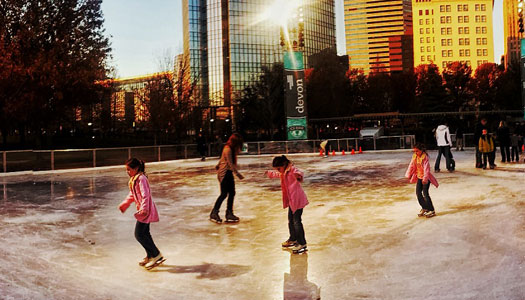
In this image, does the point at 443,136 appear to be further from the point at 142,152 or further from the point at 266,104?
the point at 266,104

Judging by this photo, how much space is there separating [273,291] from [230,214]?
12.9 feet

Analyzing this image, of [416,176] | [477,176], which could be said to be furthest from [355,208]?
[477,176]

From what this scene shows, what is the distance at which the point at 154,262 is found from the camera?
5.82 meters

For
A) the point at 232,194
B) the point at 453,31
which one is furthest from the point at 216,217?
the point at 453,31

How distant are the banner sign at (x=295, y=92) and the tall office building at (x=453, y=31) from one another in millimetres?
122263

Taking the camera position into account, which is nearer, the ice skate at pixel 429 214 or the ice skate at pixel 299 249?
the ice skate at pixel 299 249

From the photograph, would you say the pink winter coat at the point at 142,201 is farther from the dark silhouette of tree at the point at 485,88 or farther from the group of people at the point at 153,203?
the dark silhouette of tree at the point at 485,88

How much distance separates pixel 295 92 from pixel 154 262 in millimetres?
26522

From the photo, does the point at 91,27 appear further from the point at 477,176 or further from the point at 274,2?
the point at 274,2

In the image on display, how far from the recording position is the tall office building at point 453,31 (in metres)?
140

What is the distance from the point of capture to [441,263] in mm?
5562

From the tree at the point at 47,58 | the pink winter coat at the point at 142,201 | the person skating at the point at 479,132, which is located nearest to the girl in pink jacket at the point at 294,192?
the pink winter coat at the point at 142,201

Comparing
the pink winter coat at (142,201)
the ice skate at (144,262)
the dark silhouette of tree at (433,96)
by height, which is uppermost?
the dark silhouette of tree at (433,96)

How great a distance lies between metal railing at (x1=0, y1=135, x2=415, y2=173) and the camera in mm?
22467
